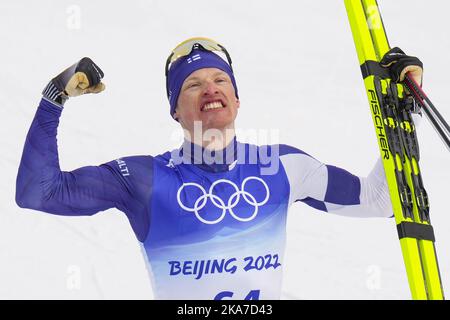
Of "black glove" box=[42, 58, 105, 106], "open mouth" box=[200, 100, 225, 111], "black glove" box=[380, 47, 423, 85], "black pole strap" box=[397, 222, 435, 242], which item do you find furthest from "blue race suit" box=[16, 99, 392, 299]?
"black glove" box=[380, 47, 423, 85]

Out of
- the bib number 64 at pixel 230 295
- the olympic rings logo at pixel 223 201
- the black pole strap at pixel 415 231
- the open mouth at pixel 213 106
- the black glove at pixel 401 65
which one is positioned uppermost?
the black glove at pixel 401 65

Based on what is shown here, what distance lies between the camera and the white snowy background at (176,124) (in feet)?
18.1

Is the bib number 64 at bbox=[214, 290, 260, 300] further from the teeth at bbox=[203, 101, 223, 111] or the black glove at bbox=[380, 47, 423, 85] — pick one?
the black glove at bbox=[380, 47, 423, 85]

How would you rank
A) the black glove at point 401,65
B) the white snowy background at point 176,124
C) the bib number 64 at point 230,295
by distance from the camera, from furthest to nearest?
the white snowy background at point 176,124 → the black glove at point 401,65 → the bib number 64 at point 230,295

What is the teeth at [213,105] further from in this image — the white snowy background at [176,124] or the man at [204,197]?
the white snowy background at [176,124]

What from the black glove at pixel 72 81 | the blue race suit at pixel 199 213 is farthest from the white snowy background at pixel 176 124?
the black glove at pixel 72 81

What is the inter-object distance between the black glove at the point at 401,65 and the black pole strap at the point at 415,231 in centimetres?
75

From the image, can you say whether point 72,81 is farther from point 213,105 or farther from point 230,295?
point 230,295

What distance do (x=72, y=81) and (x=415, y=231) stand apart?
67.1 inches

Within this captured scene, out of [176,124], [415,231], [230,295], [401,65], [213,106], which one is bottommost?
[230,295]

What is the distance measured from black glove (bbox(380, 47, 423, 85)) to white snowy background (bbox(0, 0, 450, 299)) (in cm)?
210

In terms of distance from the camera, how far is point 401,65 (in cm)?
368

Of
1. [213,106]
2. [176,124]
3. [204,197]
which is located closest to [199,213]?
[204,197]
